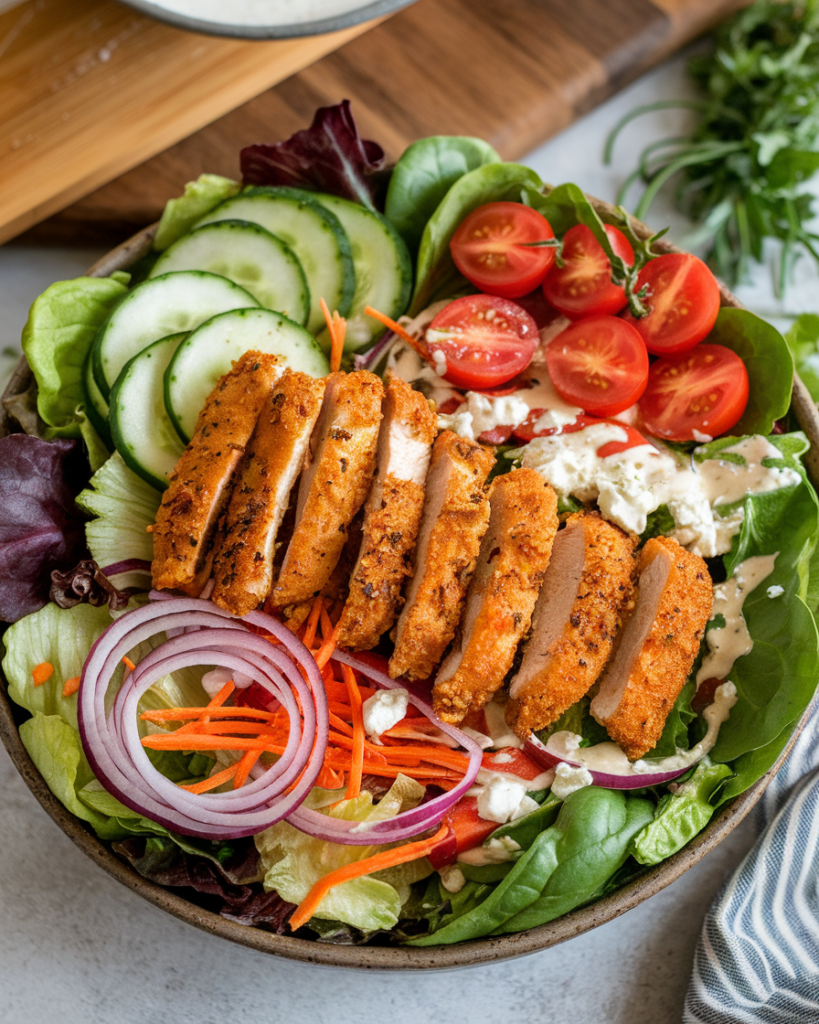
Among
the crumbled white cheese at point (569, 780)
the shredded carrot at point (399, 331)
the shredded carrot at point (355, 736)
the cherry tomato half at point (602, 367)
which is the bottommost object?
the crumbled white cheese at point (569, 780)

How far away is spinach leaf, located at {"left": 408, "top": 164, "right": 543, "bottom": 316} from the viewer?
3.60 metres

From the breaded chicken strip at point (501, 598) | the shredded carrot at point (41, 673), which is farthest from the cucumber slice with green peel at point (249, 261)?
the shredded carrot at point (41, 673)

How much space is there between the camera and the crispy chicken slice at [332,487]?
9.59ft

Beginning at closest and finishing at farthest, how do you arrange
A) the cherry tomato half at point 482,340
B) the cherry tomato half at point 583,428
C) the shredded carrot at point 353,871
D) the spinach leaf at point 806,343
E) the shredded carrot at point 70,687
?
the shredded carrot at point 353,871 < the shredded carrot at point 70,687 < the cherry tomato half at point 583,428 < the cherry tomato half at point 482,340 < the spinach leaf at point 806,343

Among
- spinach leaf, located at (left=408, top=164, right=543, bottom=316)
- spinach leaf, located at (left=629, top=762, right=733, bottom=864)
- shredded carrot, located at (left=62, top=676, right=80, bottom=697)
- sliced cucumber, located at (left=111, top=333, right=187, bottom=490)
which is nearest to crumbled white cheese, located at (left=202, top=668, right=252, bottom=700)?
shredded carrot, located at (left=62, top=676, right=80, bottom=697)

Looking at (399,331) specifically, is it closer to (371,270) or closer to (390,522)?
(371,270)

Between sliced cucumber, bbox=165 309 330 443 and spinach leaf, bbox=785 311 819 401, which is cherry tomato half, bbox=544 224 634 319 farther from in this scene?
sliced cucumber, bbox=165 309 330 443

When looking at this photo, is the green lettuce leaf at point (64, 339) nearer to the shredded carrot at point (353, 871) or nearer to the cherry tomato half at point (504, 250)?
the cherry tomato half at point (504, 250)

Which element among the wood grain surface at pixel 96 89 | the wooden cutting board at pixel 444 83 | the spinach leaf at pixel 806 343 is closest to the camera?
the spinach leaf at pixel 806 343

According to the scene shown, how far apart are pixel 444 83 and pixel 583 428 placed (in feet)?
6.75

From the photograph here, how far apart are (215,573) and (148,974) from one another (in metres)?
1.48

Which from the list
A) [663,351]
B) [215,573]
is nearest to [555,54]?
[663,351]

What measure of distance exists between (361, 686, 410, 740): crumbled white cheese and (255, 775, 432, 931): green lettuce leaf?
0.16 meters

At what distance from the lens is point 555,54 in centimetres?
450
